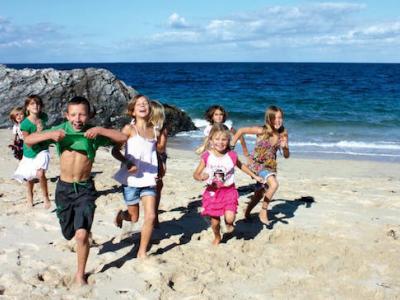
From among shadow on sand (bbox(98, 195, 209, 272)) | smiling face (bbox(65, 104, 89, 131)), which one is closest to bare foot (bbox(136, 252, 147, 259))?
shadow on sand (bbox(98, 195, 209, 272))

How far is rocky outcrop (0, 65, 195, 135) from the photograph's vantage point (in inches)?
612

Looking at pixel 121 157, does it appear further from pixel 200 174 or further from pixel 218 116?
pixel 218 116

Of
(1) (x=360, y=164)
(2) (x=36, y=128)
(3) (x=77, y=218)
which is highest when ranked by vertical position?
(2) (x=36, y=128)

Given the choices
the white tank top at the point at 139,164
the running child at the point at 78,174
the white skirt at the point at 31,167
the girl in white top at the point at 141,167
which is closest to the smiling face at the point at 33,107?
the white skirt at the point at 31,167

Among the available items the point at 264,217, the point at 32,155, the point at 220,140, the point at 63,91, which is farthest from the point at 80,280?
the point at 63,91

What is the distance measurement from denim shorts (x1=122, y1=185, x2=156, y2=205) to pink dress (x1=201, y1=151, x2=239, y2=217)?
64cm

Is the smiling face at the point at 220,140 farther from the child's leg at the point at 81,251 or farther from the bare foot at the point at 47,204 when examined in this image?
the bare foot at the point at 47,204

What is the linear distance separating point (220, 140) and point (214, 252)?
1.16 m

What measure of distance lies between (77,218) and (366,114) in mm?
22036

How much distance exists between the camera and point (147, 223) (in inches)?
192

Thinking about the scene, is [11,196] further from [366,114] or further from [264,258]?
[366,114]

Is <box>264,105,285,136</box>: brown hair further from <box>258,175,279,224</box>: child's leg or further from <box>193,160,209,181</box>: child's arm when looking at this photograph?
<box>193,160,209,181</box>: child's arm

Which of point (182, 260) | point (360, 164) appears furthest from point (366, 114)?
point (182, 260)

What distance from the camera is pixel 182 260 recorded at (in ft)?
16.4
